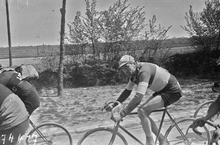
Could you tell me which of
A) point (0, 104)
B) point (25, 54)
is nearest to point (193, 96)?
point (0, 104)

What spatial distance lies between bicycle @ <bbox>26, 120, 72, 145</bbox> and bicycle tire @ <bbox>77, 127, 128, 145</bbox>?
845 mm

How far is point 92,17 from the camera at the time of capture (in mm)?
11430

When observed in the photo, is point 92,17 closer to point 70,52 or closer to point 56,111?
point 70,52

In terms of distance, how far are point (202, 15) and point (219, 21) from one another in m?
0.79

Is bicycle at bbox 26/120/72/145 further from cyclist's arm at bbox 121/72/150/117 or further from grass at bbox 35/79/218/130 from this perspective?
grass at bbox 35/79/218/130

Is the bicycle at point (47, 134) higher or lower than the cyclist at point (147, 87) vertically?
lower

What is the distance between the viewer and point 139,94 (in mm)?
3730

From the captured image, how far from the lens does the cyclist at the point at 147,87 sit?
3.78 meters

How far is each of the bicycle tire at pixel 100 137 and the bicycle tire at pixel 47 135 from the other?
0.85m

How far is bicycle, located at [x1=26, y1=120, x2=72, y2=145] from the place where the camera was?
4488 mm

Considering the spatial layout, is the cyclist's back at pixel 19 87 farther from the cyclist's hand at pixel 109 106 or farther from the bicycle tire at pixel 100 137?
the cyclist's hand at pixel 109 106

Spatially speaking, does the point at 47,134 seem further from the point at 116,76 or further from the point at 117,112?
the point at 116,76

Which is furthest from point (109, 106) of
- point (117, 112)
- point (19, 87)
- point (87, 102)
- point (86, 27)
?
point (86, 27)

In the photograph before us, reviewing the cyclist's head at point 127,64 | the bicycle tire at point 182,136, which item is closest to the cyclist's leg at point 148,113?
the bicycle tire at point 182,136
